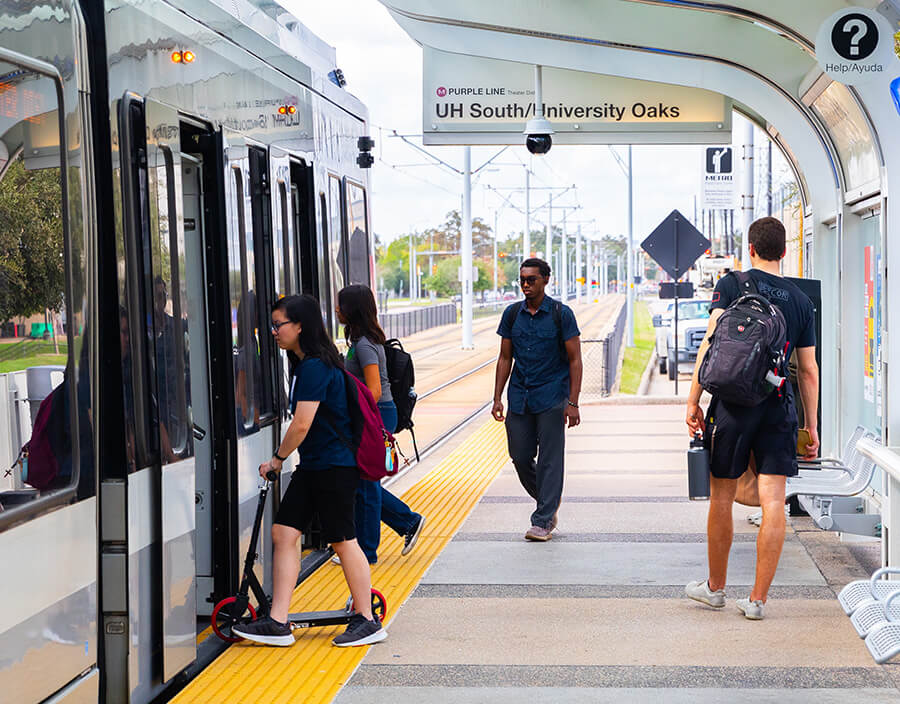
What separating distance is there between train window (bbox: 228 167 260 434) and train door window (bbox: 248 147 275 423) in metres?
0.06

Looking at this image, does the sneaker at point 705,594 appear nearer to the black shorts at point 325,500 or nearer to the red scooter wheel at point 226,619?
the black shorts at point 325,500

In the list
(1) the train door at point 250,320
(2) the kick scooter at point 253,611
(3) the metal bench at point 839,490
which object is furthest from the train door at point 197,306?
(3) the metal bench at point 839,490

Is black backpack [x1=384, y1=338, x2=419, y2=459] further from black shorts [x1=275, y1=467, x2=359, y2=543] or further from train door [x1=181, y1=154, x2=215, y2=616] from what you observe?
train door [x1=181, y1=154, x2=215, y2=616]

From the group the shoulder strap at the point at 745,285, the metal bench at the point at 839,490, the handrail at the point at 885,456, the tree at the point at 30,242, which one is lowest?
the metal bench at the point at 839,490

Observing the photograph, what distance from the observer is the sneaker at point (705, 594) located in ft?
22.0

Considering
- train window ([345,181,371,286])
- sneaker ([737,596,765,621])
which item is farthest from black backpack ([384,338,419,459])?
sneaker ([737,596,765,621])

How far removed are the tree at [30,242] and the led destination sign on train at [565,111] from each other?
9472 millimetres

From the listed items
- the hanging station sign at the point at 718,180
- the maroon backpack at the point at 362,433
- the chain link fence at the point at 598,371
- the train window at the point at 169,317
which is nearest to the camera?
the train window at the point at 169,317

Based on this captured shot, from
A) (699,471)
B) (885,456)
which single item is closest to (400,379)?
(699,471)

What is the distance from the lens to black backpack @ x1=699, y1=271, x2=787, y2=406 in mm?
6203

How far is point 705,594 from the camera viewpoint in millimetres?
6734

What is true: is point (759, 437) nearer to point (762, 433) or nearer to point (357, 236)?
point (762, 433)

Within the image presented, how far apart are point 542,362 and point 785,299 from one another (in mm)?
2264

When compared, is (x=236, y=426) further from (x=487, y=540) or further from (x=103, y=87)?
(x=487, y=540)
